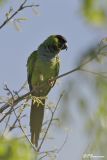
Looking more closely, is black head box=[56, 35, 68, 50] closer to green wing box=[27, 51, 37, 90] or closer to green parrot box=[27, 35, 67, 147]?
green parrot box=[27, 35, 67, 147]

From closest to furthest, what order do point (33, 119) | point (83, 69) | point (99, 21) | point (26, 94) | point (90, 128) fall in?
point (99, 21)
point (90, 128)
point (83, 69)
point (26, 94)
point (33, 119)

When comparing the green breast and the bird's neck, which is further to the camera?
the bird's neck

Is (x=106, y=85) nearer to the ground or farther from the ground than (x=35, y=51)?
farther from the ground

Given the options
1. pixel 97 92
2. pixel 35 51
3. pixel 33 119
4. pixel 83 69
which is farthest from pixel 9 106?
pixel 35 51

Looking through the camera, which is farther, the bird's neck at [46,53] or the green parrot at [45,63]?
the bird's neck at [46,53]

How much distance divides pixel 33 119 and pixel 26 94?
1953 mm

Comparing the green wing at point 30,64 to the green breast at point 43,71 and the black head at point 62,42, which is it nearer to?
the green breast at point 43,71

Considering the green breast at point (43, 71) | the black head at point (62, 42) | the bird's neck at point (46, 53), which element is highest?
the black head at point (62, 42)

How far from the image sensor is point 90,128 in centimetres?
183

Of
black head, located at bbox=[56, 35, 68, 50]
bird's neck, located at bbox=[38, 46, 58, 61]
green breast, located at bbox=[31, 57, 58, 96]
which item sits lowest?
green breast, located at bbox=[31, 57, 58, 96]

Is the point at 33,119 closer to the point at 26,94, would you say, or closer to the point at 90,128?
the point at 26,94

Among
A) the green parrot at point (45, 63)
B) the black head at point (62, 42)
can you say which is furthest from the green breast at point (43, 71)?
the black head at point (62, 42)

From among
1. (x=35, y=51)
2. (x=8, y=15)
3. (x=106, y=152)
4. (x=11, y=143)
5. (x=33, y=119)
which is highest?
(x=8, y=15)

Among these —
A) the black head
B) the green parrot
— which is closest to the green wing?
the green parrot
